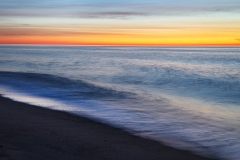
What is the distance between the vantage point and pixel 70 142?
648cm

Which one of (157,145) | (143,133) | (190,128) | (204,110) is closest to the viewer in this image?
(157,145)

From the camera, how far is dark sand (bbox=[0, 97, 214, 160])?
18.7ft

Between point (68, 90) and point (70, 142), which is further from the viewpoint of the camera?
point (68, 90)

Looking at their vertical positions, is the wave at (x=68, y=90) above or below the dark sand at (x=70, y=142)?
above

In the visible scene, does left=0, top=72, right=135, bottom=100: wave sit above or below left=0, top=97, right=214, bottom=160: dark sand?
above

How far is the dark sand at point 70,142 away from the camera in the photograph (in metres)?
5.70

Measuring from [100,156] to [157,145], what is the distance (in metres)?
1.59

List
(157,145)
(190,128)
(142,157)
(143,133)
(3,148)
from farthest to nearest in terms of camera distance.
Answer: (190,128)
(143,133)
(157,145)
(142,157)
(3,148)

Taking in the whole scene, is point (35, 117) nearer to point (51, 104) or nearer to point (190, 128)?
point (51, 104)

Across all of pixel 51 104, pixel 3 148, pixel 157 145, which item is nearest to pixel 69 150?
pixel 3 148

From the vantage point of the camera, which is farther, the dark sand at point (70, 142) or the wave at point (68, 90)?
the wave at point (68, 90)

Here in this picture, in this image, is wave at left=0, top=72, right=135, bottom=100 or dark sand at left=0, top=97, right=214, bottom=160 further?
wave at left=0, top=72, right=135, bottom=100

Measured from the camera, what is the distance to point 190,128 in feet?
28.6

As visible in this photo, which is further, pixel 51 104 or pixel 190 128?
pixel 51 104
